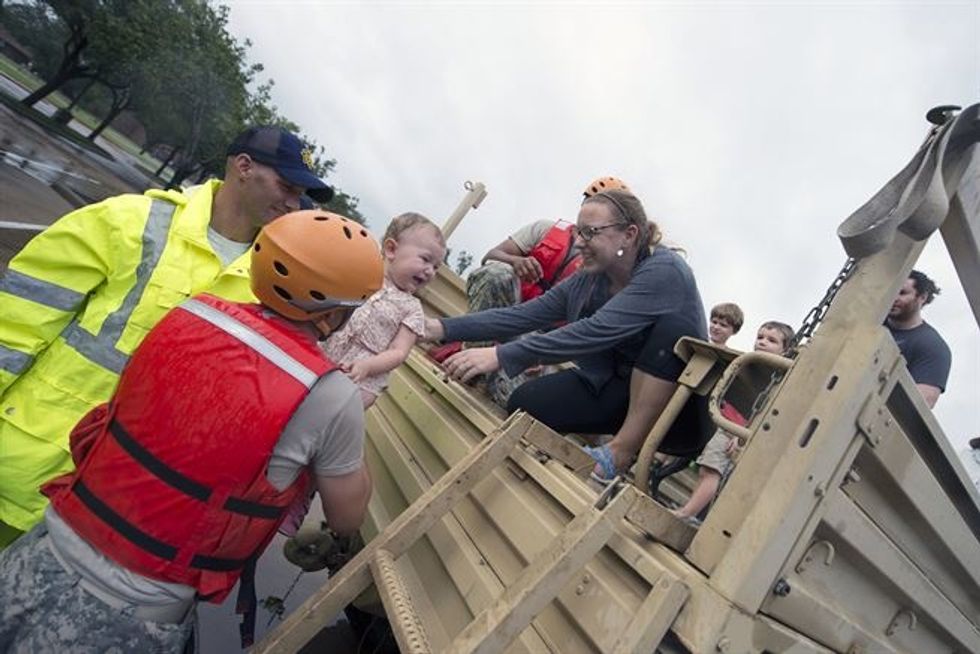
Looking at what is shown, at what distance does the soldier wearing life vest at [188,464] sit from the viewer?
1.34 meters

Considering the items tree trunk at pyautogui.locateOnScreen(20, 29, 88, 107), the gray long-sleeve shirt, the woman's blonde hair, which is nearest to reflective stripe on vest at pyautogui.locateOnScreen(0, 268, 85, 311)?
the gray long-sleeve shirt

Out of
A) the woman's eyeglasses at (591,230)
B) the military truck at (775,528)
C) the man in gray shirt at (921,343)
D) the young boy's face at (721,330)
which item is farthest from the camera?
the young boy's face at (721,330)

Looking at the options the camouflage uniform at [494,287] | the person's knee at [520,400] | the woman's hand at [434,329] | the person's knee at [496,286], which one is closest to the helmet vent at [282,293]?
the woman's hand at [434,329]

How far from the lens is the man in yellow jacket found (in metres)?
1.73

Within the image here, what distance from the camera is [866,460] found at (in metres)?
1.51

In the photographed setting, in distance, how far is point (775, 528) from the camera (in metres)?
1.28

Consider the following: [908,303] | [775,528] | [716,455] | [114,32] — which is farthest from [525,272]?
[114,32]

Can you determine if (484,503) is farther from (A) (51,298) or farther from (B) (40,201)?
(B) (40,201)

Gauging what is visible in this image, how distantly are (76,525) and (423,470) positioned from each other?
147 cm

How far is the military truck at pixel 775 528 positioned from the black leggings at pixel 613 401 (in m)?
0.70

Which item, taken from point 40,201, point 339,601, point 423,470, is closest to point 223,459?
point 339,601

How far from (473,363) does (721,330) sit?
123 inches

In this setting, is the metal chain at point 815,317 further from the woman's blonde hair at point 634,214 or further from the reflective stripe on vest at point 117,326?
the reflective stripe on vest at point 117,326

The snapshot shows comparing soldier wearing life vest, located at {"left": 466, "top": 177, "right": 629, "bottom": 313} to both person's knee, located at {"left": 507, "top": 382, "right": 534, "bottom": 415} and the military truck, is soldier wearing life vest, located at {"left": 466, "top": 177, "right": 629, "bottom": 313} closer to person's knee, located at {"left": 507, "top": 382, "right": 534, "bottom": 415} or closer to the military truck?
person's knee, located at {"left": 507, "top": 382, "right": 534, "bottom": 415}
